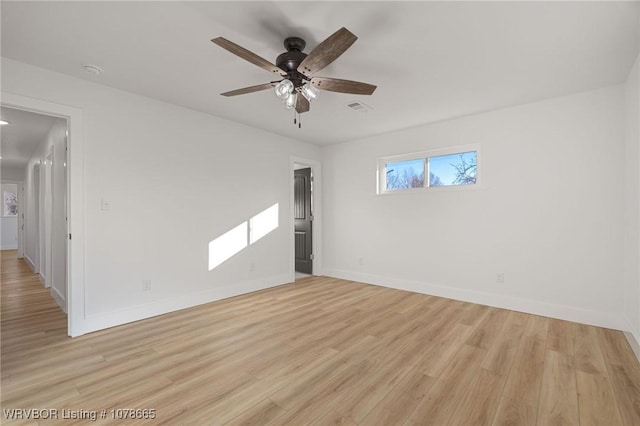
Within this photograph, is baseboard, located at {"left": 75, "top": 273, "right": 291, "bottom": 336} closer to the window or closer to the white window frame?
the white window frame

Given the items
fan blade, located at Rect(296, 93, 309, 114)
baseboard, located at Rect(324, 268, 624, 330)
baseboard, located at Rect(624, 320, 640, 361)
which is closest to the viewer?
baseboard, located at Rect(624, 320, 640, 361)

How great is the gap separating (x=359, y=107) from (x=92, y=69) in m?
2.82

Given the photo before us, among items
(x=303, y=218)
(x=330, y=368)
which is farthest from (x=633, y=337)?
(x=303, y=218)

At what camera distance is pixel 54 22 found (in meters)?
2.05

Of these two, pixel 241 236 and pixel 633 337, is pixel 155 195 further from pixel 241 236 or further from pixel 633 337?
pixel 633 337

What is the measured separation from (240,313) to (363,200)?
2.86 metres

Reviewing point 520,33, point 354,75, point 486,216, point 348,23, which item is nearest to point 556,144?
point 486,216

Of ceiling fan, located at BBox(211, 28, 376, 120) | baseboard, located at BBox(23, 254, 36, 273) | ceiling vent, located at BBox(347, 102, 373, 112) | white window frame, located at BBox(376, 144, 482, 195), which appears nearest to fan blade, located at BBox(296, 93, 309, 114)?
ceiling fan, located at BBox(211, 28, 376, 120)

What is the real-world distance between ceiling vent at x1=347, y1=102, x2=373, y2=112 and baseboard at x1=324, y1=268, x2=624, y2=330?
2.70 metres

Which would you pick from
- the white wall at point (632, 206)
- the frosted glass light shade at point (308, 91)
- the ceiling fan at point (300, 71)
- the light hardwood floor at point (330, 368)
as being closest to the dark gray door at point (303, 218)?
the light hardwood floor at point (330, 368)

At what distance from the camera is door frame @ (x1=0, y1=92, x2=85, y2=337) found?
2.83 metres

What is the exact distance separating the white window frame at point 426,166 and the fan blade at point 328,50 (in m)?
2.81

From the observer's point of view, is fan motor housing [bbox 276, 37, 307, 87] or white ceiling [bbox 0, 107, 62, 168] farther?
white ceiling [bbox 0, 107, 62, 168]

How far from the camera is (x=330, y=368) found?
2215 millimetres
